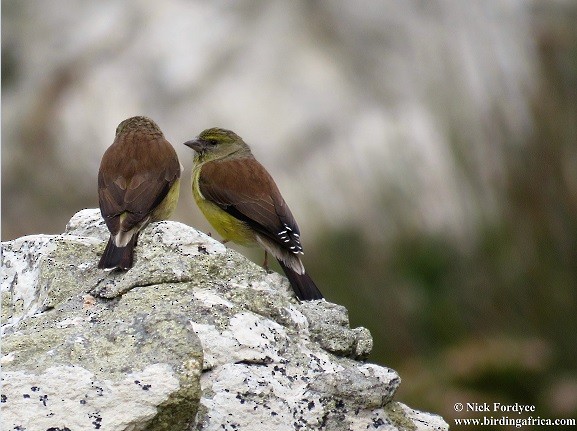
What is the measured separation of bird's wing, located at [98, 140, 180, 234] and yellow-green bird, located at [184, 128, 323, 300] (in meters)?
0.44

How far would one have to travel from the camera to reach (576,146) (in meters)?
8.01

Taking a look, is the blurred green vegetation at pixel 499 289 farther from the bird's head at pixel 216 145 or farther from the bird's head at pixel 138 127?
the bird's head at pixel 138 127

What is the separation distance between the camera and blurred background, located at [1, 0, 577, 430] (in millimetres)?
7844

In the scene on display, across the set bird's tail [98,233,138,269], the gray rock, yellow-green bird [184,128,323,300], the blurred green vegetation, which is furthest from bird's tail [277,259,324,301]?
the blurred green vegetation

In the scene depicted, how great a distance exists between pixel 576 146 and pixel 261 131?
5.33 metres

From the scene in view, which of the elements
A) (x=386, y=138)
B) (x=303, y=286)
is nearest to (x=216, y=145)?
(x=303, y=286)

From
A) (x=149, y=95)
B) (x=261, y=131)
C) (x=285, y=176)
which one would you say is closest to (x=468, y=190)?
(x=285, y=176)

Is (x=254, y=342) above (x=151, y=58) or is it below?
below

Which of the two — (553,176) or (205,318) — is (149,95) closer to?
(553,176)

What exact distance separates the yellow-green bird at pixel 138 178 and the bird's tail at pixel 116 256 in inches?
23.2

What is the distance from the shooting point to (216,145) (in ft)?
23.6

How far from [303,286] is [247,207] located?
136 cm

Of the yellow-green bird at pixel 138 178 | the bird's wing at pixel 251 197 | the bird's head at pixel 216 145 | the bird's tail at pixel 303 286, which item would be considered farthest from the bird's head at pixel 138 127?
the bird's tail at pixel 303 286

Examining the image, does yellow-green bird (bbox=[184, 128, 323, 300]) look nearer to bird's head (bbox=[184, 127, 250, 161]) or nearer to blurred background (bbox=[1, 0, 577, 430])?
bird's head (bbox=[184, 127, 250, 161])
